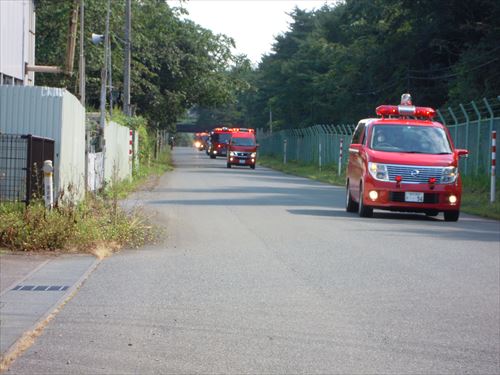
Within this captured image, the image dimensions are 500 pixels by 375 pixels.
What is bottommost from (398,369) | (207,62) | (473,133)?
(398,369)

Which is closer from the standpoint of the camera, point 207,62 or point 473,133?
point 473,133

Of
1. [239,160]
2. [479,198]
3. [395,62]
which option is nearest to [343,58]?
[395,62]

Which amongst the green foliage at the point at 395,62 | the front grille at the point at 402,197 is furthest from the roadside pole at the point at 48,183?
the green foliage at the point at 395,62

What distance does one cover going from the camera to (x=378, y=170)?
2033cm

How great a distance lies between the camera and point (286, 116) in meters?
87.6

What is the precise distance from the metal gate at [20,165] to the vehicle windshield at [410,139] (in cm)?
679

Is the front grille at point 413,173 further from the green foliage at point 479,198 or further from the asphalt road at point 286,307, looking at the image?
the asphalt road at point 286,307

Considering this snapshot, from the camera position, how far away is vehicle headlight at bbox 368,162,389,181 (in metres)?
20.2

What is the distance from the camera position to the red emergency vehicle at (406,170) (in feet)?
66.1

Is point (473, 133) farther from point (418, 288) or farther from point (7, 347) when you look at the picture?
point (7, 347)

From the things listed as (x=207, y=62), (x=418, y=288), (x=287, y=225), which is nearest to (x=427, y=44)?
(x=207, y=62)

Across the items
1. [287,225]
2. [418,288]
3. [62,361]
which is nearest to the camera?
[62,361]

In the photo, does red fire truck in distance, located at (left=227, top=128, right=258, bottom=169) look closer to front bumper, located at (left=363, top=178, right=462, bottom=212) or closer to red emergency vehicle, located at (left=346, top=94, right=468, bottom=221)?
red emergency vehicle, located at (left=346, top=94, right=468, bottom=221)

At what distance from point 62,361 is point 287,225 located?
11157 mm
